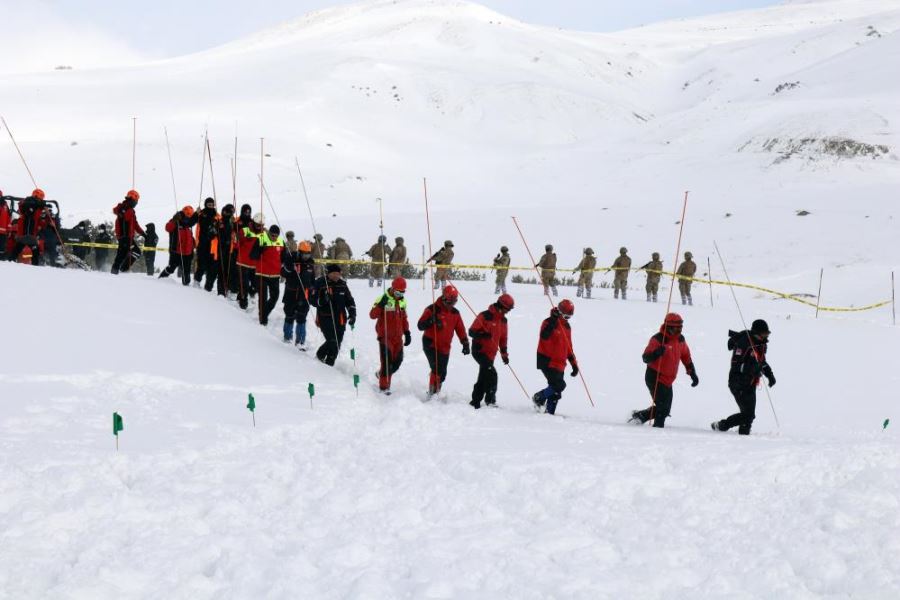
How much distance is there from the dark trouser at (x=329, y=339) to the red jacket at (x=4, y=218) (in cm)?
694

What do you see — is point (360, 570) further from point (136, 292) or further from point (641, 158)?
point (641, 158)

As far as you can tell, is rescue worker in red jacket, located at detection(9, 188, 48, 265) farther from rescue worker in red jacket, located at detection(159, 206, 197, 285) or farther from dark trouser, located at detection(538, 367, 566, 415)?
dark trouser, located at detection(538, 367, 566, 415)

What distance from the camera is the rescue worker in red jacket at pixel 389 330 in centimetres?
1160

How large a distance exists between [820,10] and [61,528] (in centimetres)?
12311

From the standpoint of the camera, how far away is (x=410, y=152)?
2089 inches

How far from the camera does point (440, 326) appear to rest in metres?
11.6

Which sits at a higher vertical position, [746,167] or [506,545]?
[746,167]

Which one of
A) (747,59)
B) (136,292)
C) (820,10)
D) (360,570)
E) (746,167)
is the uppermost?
(820,10)

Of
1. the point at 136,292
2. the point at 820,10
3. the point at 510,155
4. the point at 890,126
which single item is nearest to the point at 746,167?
the point at 890,126

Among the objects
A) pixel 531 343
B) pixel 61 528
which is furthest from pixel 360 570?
pixel 531 343

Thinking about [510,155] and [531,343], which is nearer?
[531,343]

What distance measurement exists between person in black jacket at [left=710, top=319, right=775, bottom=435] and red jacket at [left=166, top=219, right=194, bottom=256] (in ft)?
32.5

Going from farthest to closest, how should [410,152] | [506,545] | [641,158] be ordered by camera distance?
[410,152] < [641,158] < [506,545]

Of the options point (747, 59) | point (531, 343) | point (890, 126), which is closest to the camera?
point (531, 343)
